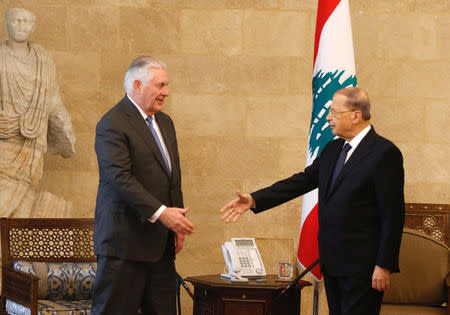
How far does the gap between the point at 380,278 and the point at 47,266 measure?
244 centimetres

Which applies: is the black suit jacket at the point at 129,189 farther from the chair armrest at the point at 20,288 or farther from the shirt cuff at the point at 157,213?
the chair armrest at the point at 20,288

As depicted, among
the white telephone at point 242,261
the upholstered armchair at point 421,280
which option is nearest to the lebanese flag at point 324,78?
the white telephone at point 242,261

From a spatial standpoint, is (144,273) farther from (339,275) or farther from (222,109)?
(222,109)

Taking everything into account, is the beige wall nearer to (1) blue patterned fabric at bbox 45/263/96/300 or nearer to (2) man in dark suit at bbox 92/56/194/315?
(1) blue patterned fabric at bbox 45/263/96/300

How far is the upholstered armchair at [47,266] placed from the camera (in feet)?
14.3

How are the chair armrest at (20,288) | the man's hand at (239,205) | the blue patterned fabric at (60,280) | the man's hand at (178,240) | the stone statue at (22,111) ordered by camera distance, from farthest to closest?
the stone statue at (22,111), the blue patterned fabric at (60,280), the chair armrest at (20,288), the man's hand at (239,205), the man's hand at (178,240)

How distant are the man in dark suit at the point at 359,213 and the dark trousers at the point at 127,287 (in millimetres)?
859

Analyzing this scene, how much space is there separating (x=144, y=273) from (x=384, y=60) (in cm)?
369

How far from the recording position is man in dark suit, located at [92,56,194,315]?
11.0 feet

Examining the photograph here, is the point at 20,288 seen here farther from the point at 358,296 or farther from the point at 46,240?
the point at 358,296

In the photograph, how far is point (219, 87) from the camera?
6.41 metres

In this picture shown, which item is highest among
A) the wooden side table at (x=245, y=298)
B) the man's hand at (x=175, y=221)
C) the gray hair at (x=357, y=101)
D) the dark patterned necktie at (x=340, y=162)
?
the gray hair at (x=357, y=101)

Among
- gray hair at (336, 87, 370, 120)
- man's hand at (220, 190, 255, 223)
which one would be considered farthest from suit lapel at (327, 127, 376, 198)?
man's hand at (220, 190, 255, 223)

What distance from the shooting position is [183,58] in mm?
6410
